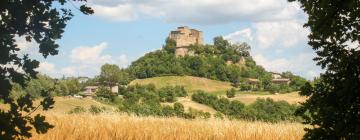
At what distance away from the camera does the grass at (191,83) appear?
6048 inches

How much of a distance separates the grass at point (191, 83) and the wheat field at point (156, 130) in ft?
466

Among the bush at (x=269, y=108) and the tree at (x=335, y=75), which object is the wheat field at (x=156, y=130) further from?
the bush at (x=269, y=108)

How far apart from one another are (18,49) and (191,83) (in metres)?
157

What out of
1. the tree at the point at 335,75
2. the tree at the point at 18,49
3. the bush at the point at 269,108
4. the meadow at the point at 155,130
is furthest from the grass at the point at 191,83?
the tree at the point at 18,49

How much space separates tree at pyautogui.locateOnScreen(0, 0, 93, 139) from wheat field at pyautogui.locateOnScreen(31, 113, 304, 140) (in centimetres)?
381

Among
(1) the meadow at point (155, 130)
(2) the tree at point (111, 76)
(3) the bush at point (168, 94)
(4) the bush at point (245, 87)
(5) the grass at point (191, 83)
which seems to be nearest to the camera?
(1) the meadow at point (155, 130)

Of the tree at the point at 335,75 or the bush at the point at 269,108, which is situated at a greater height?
the tree at the point at 335,75

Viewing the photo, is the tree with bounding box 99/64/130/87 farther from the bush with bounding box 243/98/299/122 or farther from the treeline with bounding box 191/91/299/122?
the bush with bounding box 243/98/299/122

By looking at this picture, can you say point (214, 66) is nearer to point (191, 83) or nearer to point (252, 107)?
point (191, 83)

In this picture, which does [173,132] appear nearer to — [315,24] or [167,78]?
[315,24]

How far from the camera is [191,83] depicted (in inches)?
6314

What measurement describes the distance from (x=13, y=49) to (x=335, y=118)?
2919mm

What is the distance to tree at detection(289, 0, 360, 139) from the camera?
4488mm

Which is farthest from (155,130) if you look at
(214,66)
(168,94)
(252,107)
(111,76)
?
(214,66)
